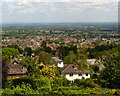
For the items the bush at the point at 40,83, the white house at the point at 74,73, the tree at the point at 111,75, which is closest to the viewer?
the bush at the point at 40,83

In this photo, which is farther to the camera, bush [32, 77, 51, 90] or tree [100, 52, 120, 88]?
tree [100, 52, 120, 88]

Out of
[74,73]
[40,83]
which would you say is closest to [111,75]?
[40,83]

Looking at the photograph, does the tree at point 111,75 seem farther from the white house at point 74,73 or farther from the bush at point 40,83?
the bush at point 40,83

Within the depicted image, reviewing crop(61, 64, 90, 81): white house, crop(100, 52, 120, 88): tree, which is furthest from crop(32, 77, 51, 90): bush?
crop(61, 64, 90, 81): white house

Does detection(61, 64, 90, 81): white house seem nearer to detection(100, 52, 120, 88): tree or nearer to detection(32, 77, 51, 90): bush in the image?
detection(100, 52, 120, 88): tree

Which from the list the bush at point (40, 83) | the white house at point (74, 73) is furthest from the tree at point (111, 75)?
the bush at point (40, 83)

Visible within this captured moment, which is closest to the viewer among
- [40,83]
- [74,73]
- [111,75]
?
[40,83]

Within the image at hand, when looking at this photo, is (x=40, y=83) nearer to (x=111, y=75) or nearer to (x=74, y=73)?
(x=111, y=75)

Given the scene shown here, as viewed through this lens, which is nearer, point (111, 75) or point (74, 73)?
point (111, 75)

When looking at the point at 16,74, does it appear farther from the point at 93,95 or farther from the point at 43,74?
the point at 93,95

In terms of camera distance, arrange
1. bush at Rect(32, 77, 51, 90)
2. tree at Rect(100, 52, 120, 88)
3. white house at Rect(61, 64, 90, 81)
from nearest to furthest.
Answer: bush at Rect(32, 77, 51, 90), tree at Rect(100, 52, 120, 88), white house at Rect(61, 64, 90, 81)

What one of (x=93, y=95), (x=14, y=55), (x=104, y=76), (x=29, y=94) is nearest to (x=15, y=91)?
(x=29, y=94)
